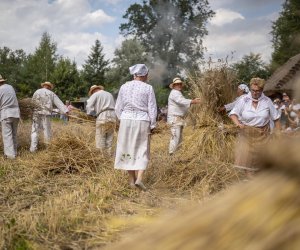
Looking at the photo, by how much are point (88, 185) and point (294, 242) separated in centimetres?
472

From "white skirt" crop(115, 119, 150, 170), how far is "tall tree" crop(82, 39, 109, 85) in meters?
51.8

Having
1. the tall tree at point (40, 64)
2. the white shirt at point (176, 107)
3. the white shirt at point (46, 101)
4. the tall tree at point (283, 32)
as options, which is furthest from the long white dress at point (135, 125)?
the tall tree at point (40, 64)

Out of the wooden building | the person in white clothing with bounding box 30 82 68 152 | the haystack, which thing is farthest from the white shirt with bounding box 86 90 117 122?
the wooden building

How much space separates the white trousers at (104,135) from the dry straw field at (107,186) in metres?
0.14

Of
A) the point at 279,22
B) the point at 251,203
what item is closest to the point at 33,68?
the point at 279,22

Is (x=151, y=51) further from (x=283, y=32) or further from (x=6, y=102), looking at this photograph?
(x=6, y=102)

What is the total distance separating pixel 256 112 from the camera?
20.4ft

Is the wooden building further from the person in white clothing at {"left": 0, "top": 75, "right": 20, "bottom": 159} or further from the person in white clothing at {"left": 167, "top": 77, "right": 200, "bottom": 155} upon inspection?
the person in white clothing at {"left": 0, "top": 75, "right": 20, "bottom": 159}

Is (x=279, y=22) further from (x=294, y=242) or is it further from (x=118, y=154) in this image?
(x=294, y=242)

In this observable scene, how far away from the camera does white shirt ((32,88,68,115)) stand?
1005 cm

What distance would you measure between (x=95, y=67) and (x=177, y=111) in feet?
174

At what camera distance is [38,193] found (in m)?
5.53

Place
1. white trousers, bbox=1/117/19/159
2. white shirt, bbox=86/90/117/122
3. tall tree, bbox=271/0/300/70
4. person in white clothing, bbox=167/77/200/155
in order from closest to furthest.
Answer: person in white clothing, bbox=167/77/200/155 < white shirt, bbox=86/90/117/122 < white trousers, bbox=1/117/19/159 < tall tree, bbox=271/0/300/70

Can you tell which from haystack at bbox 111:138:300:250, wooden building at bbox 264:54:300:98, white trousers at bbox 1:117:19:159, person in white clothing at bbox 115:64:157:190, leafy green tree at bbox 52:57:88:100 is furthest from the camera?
leafy green tree at bbox 52:57:88:100
